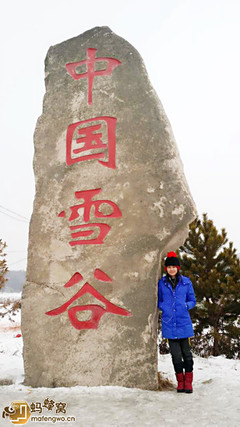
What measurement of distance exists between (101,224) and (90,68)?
190 centimetres

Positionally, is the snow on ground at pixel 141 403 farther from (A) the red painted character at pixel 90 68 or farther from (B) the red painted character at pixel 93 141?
(A) the red painted character at pixel 90 68

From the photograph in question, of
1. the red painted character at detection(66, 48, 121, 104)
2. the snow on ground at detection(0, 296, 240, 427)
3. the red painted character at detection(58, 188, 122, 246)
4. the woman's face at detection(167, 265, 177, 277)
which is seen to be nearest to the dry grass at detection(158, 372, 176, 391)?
the snow on ground at detection(0, 296, 240, 427)

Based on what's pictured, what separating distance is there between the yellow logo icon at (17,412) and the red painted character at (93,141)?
2345 millimetres

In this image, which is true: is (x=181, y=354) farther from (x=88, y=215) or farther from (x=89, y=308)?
(x=88, y=215)

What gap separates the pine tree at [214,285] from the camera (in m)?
5.73

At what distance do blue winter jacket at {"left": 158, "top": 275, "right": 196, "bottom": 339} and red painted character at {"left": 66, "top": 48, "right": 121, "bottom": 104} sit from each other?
2279 millimetres

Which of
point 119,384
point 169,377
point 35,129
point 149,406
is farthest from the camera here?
point 35,129

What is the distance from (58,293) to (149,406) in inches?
55.1

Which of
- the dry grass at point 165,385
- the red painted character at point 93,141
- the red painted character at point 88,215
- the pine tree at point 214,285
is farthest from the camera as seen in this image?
the pine tree at point 214,285

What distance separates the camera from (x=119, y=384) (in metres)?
3.29

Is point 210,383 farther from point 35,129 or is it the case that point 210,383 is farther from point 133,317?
point 35,129

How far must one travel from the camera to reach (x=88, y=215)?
12.3 ft

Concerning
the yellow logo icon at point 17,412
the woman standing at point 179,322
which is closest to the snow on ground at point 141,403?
the yellow logo icon at point 17,412

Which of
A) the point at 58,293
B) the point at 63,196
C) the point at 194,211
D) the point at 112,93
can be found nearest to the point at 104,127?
the point at 112,93
